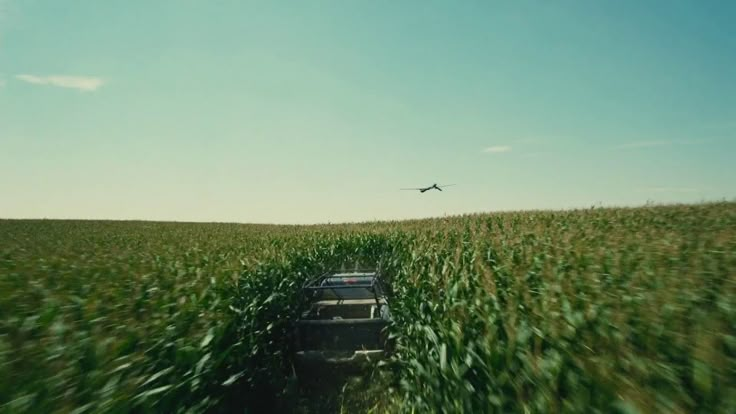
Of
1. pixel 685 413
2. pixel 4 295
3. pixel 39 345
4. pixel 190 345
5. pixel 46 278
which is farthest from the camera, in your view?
pixel 46 278

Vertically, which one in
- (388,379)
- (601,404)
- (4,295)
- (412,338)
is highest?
(4,295)

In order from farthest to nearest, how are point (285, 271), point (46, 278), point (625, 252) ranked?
point (285, 271) → point (625, 252) → point (46, 278)

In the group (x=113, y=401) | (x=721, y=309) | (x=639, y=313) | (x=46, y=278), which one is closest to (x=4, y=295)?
(x=46, y=278)

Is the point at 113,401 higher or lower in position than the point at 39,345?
lower

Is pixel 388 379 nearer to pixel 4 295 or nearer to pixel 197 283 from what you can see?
pixel 197 283

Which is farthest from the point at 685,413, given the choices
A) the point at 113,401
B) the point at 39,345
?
the point at 39,345

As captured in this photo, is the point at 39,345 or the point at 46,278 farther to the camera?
the point at 46,278
